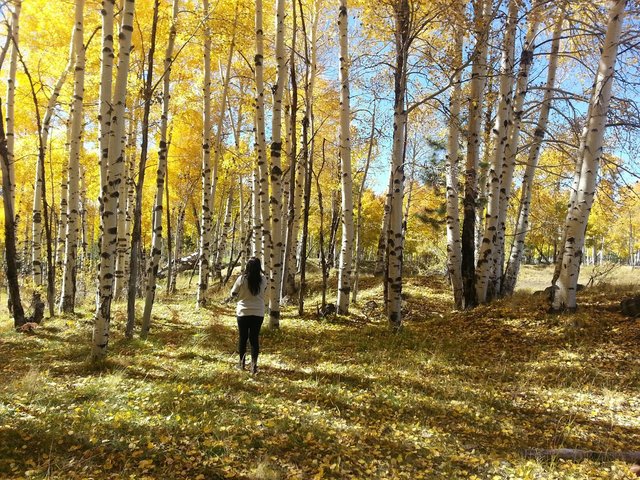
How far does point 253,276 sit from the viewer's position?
5930mm

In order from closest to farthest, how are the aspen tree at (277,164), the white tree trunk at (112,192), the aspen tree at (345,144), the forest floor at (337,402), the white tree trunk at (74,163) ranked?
1. the forest floor at (337,402)
2. the white tree trunk at (112,192)
3. the aspen tree at (277,164)
4. the white tree trunk at (74,163)
5. the aspen tree at (345,144)

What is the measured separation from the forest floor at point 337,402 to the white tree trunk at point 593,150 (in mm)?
1158

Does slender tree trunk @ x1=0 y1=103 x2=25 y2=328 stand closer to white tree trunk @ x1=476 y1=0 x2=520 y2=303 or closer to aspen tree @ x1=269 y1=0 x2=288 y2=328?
aspen tree @ x1=269 y1=0 x2=288 y2=328

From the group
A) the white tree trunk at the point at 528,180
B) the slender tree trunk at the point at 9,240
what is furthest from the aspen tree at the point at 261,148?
the white tree trunk at the point at 528,180

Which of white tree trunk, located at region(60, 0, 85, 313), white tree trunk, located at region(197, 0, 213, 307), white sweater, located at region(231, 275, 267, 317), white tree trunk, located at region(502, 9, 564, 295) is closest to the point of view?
white sweater, located at region(231, 275, 267, 317)

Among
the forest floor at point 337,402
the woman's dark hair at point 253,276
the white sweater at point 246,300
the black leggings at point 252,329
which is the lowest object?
the forest floor at point 337,402

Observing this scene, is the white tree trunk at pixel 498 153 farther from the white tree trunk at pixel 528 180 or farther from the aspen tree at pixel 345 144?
the aspen tree at pixel 345 144

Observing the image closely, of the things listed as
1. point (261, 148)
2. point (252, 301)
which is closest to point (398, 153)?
point (261, 148)

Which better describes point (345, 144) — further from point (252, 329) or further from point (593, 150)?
point (252, 329)

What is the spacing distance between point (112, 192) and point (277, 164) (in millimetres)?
3134

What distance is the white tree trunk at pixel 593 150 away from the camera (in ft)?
22.6

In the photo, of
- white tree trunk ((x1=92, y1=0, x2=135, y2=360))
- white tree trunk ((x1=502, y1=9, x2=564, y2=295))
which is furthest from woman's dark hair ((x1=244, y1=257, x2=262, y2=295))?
white tree trunk ((x1=502, y1=9, x2=564, y2=295))

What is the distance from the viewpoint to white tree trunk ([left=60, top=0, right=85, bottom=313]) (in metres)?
8.98

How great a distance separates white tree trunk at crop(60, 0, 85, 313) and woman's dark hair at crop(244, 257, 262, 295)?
6123 mm
